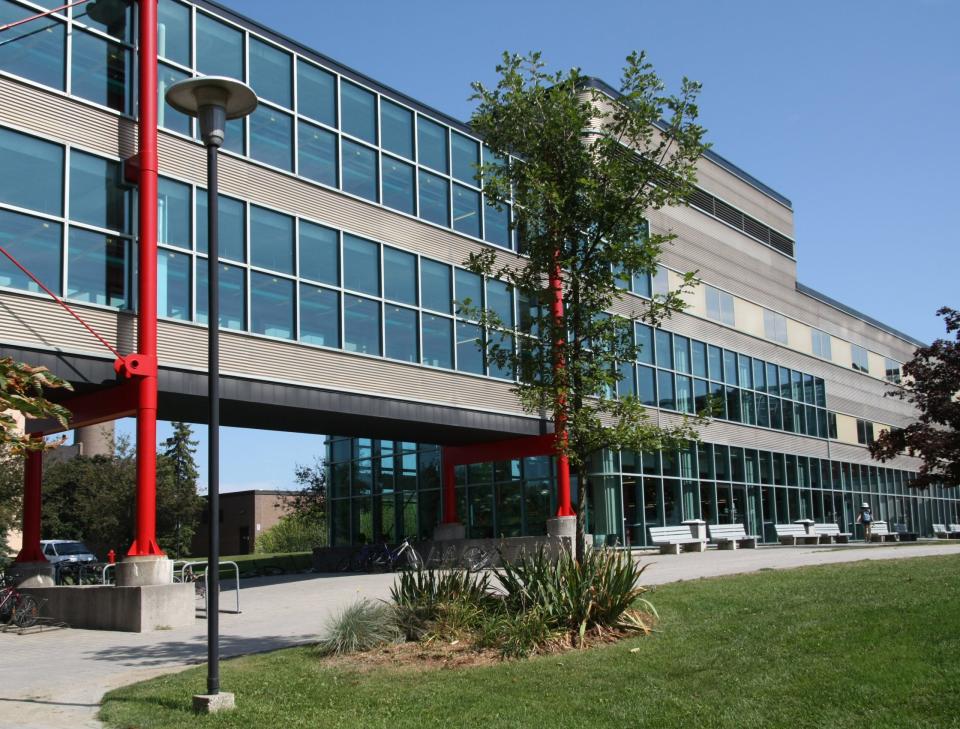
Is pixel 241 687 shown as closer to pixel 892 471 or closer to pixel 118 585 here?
pixel 118 585

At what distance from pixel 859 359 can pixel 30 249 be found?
1790 inches

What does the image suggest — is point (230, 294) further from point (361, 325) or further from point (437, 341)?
point (437, 341)

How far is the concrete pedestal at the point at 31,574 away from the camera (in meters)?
19.5

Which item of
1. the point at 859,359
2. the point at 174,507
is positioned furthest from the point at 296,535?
the point at 859,359

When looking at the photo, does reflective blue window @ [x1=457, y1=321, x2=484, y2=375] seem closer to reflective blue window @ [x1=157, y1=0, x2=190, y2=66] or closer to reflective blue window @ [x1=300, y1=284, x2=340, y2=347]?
reflective blue window @ [x1=300, y1=284, x2=340, y2=347]

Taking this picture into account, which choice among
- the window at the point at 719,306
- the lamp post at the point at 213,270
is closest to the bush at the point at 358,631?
the lamp post at the point at 213,270

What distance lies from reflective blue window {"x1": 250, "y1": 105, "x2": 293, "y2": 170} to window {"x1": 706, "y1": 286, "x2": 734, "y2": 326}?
21.5 metres

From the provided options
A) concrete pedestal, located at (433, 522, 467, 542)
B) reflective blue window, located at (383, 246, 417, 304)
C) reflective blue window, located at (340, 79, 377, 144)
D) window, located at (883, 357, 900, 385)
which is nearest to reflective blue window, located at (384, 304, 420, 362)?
reflective blue window, located at (383, 246, 417, 304)

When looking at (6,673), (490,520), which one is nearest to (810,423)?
(490,520)

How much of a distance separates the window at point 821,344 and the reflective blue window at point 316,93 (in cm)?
3126

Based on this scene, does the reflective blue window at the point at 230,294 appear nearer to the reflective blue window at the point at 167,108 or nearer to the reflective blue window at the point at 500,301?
the reflective blue window at the point at 167,108

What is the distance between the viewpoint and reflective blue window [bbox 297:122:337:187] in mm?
23219

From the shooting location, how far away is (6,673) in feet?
40.9

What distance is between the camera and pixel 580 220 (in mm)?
13359
